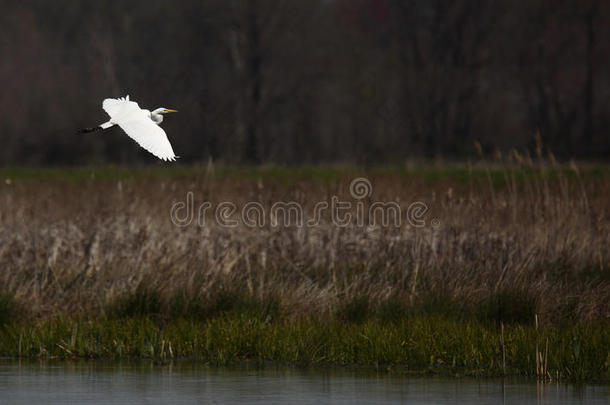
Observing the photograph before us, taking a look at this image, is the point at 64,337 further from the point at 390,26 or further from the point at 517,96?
the point at 517,96

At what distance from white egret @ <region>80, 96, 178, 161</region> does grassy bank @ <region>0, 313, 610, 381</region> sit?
2043 mm

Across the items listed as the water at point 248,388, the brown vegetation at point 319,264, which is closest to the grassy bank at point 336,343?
the water at point 248,388

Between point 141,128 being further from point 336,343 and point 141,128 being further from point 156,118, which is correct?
point 336,343

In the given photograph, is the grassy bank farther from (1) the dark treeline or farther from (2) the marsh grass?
(1) the dark treeline

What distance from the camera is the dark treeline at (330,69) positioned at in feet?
115

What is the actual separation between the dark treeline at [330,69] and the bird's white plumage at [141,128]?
25694mm

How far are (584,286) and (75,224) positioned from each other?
5.21 meters

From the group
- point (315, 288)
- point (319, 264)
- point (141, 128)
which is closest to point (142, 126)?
point (141, 128)

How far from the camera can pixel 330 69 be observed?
36.7m

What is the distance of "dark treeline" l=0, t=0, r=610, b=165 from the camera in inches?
1380

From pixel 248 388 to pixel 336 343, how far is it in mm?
1354

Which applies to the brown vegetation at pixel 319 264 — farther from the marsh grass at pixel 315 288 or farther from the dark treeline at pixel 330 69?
the dark treeline at pixel 330 69

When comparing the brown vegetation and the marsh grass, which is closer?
the marsh grass
